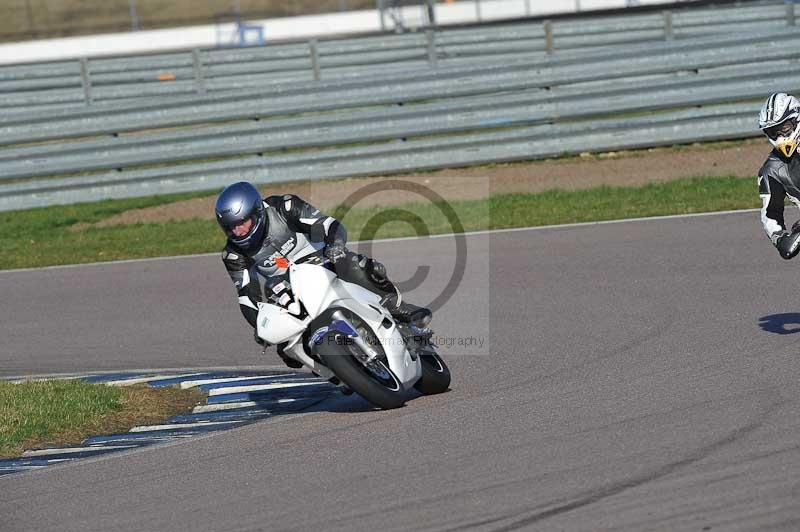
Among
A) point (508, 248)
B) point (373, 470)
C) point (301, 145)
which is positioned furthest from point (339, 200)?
point (373, 470)

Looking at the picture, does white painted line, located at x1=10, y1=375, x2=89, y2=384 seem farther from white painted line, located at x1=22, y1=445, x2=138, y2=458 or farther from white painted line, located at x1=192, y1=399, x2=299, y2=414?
white painted line, located at x1=22, y1=445, x2=138, y2=458

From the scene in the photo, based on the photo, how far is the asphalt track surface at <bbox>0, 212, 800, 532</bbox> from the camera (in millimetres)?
5430

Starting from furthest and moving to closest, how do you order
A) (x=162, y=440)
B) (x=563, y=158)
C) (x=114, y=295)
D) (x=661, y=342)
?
(x=563, y=158) < (x=114, y=295) < (x=661, y=342) < (x=162, y=440)

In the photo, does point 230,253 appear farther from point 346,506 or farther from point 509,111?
point 509,111

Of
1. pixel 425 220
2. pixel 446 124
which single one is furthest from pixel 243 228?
pixel 446 124

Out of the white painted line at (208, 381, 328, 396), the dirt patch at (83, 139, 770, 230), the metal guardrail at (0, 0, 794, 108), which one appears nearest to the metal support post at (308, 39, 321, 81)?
the metal guardrail at (0, 0, 794, 108)

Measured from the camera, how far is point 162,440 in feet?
25.0

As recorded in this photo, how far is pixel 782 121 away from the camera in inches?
309

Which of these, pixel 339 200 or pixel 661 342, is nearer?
pixel 661 342

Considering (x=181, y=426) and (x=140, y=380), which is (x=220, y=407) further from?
(x=140, y=380)

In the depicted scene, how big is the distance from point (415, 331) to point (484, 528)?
9.09 ft

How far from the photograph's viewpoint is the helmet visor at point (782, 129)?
7887 millimetres

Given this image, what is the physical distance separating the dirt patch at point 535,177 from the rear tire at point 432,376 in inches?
355

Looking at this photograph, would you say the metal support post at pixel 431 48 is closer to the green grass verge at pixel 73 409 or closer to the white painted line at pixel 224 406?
the green grass verge at pixel 73 409
